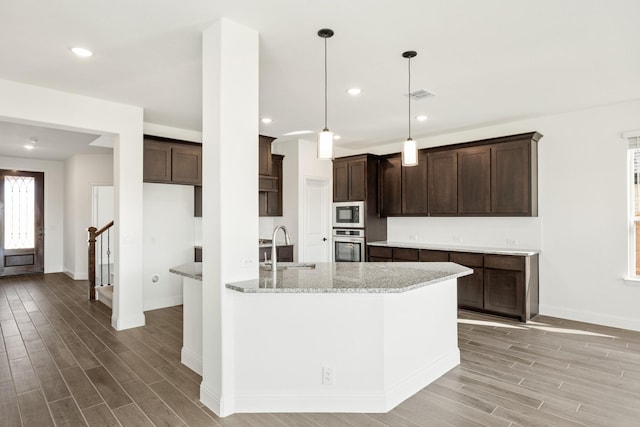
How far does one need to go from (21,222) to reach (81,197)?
169 centimetres

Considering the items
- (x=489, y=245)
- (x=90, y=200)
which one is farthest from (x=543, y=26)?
(x=90, y=200)

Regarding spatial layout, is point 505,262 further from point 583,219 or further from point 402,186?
point 402,186

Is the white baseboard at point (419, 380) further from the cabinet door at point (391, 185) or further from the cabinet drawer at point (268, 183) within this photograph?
the cabinet drawer at point (268, 183)

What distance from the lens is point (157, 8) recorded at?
8.05ft

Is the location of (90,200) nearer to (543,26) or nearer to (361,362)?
(361,362)

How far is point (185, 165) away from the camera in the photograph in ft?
17.7

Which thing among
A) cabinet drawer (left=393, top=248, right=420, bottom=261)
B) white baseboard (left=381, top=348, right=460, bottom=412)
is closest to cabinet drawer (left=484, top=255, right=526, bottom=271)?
cabinet drawer (left=393, top=248, right=420, bottom=261)

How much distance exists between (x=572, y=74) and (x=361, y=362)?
3.36 metres

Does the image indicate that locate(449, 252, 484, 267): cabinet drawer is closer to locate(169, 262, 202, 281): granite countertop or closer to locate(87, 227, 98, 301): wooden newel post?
locate(169, 262, 202, 281): granite countertop

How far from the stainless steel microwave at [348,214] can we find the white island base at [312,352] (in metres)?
3.84

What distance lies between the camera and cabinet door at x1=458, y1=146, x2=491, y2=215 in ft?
17.3

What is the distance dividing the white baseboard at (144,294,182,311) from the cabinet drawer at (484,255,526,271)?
448cm

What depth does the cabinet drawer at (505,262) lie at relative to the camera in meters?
4.71

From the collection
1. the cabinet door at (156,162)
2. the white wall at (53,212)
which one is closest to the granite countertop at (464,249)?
the cabinet door at (156,162)
